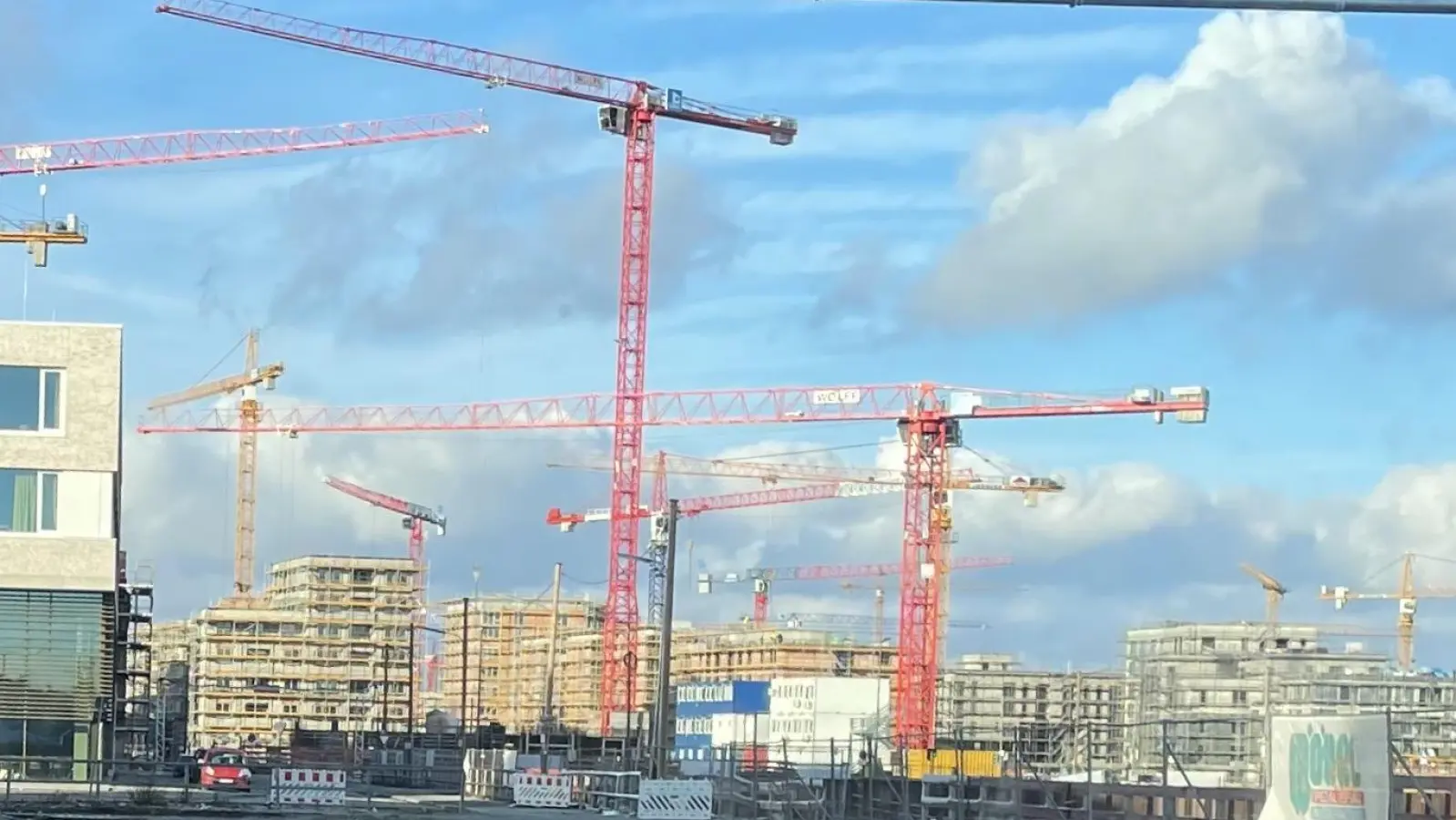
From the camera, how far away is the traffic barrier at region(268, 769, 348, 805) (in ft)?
188

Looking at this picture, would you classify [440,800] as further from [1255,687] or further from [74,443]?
[1255,687]

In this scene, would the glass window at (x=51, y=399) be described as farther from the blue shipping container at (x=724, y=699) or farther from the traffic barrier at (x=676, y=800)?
the blue shipping container at (x=724, y=699)

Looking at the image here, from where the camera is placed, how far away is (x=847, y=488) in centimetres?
19462

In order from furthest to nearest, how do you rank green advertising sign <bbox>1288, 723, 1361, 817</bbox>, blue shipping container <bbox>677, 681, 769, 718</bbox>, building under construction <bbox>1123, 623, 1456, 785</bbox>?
blue shipping container <bbox>677, 681, 769, 718</bbox>, building under construction <bbox>1123, 623, 1456, 785</bbox>, green advertising sign <bbox>1288, 723, 1361, 817</bbox>

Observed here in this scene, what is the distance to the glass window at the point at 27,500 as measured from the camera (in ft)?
211

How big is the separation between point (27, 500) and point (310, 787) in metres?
13.2

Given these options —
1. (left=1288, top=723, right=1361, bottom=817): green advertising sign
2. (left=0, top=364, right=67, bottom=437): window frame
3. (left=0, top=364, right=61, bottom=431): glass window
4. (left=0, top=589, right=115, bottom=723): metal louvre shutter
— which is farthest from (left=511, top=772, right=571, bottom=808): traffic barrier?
(left=1288, top=723, right=1361, bottom=817): green advertising sign

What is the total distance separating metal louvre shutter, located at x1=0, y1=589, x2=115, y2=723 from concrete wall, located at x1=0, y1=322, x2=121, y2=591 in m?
0.69

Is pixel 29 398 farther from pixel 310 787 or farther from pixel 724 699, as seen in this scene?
pixel 724 699

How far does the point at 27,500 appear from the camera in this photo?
64500 mm

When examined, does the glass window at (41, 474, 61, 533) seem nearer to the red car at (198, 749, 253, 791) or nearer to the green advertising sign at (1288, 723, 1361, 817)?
the red car at (198, 749, 253, 791)

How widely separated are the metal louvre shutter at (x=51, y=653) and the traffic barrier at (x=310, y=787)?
9.96 metres

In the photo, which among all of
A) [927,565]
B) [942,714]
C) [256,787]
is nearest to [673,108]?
[927,565]

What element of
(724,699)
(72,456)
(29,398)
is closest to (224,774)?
(72,456)
